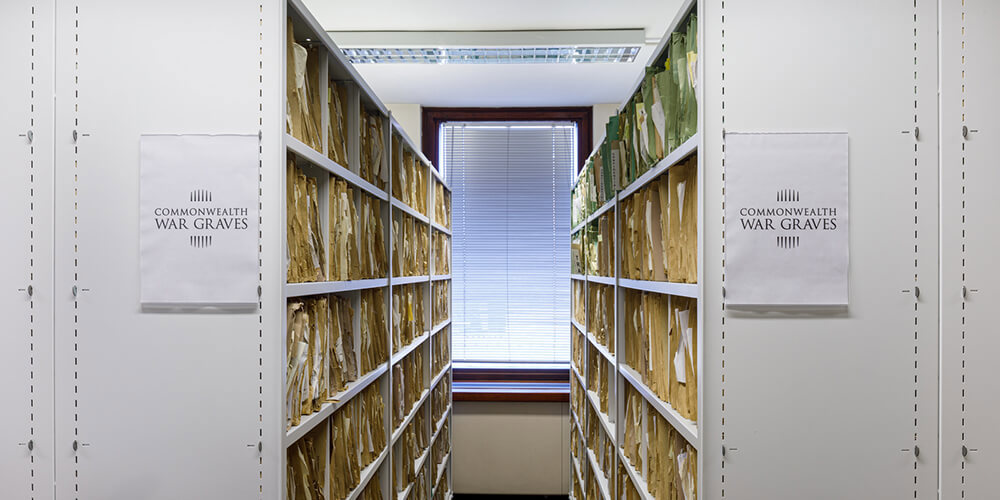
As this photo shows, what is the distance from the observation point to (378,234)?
240 centimetres

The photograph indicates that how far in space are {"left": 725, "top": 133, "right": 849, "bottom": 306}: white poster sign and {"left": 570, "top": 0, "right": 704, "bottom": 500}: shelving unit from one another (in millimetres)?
89

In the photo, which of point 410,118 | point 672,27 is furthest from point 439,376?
point 672,27

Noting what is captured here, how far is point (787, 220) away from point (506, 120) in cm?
372

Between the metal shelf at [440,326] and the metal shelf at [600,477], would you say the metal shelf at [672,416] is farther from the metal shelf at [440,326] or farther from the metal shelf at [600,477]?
the metal shelf at [440,326]

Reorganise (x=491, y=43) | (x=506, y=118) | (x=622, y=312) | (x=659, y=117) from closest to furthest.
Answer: (x=659, y=117) → (x=622, y=312) → (x=491, y=43) → (x=506, y=118)

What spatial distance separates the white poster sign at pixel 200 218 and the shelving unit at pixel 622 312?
1.02m

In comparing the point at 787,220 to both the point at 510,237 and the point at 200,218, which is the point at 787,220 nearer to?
the point at 200,218

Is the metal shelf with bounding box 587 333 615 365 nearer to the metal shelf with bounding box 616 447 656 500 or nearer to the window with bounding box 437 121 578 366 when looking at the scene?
the metal shelf with bounding box 616 447 656 500

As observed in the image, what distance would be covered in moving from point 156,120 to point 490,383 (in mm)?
3851

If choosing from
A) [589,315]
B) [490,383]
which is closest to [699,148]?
[589,315]

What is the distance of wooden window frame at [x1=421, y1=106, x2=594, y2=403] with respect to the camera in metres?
4.71

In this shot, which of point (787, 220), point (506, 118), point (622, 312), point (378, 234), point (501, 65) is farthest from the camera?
point (506, 118)

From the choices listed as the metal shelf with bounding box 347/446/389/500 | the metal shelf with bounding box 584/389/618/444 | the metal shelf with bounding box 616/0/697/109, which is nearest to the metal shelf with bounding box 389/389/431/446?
the metal shelf with bounding box 347/446/389/500

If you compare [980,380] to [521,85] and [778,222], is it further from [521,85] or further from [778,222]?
[521,85]
